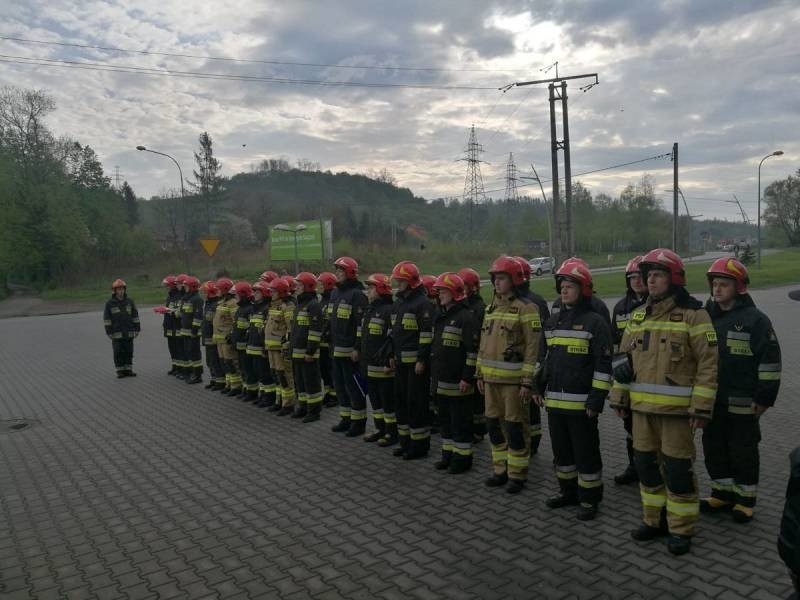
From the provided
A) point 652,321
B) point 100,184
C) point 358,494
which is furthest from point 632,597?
point 100,184

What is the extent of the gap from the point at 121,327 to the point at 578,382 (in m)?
10.7

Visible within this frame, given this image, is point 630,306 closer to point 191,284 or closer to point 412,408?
point 412,408

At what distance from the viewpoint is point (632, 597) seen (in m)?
3.61

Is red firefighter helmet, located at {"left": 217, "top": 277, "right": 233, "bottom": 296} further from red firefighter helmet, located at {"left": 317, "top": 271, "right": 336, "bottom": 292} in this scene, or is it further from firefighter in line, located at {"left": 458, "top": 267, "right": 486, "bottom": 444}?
firefighter in line, located at {"left": 458, "top": 267, "right": 486, "bottom": 444}

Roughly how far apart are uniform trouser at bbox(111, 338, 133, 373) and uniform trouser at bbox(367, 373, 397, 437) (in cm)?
752

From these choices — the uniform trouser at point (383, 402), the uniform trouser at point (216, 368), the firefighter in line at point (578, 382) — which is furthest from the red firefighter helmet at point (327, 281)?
the firefighter in line at point (578, 382)

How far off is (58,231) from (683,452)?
5195 centimetres

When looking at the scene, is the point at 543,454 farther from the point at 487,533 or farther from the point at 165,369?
the point at 165,369

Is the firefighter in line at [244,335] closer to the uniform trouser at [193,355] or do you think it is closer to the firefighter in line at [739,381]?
the uniform trouser at [193,355]

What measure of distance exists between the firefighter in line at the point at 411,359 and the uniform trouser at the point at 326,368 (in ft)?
7.32

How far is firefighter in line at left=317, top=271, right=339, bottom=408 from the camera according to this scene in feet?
27.0

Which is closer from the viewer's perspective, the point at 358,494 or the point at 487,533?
the point at 487,533

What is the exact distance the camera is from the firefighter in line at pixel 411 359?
641 cm

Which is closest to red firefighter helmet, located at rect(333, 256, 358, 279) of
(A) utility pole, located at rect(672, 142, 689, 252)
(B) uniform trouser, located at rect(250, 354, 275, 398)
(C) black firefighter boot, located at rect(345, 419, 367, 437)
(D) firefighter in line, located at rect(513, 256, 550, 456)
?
(C) black firefighter boot, located at rect(345, 419, 367, 437)
